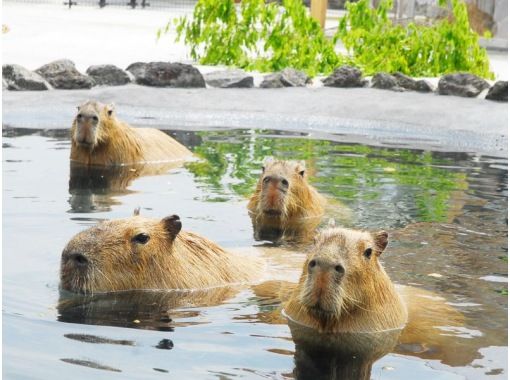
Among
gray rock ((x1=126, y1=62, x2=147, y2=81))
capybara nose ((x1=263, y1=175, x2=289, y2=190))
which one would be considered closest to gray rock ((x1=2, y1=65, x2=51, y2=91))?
gray rock ((x1=126, y1=62, x2=147, y2=81))

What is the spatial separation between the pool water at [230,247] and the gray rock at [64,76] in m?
2.65

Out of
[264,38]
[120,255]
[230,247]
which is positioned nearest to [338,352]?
[120,255]

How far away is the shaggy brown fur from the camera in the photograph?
193 inches

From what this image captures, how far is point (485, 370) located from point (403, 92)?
10726mm

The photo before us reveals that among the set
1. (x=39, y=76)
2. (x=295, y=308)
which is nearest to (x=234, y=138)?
(x=39, y=76)

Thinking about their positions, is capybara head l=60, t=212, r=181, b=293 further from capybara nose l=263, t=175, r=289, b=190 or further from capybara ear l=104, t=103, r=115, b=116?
capybara ear l=104, t=103, r=115, b=116

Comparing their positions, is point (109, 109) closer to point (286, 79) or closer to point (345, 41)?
point (286, 79)

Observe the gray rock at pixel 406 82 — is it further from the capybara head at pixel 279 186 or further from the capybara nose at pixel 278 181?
the capybara nose at pixel 278 181

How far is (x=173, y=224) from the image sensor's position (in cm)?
574

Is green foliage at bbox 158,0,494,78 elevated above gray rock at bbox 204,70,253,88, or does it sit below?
above

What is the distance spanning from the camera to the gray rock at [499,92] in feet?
47.7

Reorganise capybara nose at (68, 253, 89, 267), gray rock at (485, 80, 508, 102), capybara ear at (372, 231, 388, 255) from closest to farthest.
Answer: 1. capybara ear at (372, 231, 388, 255)
2. capybara nose at (68, 253, 89, 267)
3. gray rock at (485, 80, 508, 102)

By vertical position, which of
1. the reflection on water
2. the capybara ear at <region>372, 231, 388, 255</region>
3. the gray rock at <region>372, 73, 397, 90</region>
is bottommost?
the reflection on water

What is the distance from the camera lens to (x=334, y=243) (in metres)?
5.03
